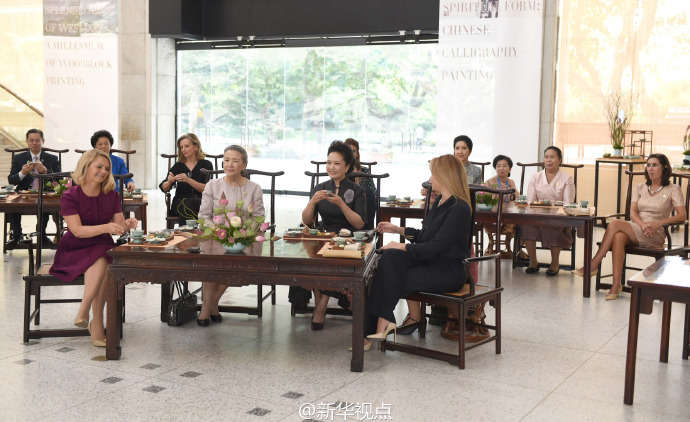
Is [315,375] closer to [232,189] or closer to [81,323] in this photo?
[81,323]

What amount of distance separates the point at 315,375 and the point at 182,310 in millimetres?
1342

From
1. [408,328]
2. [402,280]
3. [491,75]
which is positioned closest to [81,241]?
[402,280]

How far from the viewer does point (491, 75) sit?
36.1 feet

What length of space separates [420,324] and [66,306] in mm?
2552

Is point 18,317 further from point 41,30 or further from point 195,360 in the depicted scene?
point 41,30

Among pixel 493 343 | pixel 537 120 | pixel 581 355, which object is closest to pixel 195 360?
pixel 493 343

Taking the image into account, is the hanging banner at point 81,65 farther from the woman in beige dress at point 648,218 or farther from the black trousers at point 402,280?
the black trousers at point 402,280

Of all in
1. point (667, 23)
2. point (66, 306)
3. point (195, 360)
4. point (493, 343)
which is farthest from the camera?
point (667, 23)

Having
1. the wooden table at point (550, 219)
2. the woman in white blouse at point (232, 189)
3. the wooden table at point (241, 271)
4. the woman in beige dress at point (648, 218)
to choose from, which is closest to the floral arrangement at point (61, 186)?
the woman in white blouse at point (232, 189)

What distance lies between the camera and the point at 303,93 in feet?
45.7

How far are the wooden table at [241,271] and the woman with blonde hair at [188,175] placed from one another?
99.1 inches

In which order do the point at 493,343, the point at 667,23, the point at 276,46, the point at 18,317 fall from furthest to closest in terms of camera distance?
the point at 276,46 → the point at 667,23 → the point at 18,317 → the point at 493,343

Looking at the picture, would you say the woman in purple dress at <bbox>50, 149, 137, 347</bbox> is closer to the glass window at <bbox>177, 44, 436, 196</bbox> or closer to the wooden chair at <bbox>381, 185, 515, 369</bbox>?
the wooden chair at <bbox>381, 185, 515, 369</bbox>

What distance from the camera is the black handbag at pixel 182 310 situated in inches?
198
